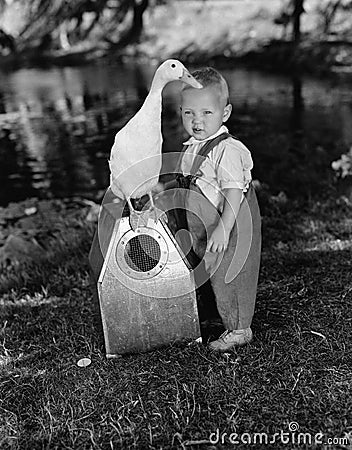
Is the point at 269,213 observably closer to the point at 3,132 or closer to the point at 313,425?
the point at 313,425

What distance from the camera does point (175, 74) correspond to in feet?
9.09

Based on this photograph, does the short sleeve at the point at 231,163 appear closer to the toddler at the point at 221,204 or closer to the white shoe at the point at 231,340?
the toddler at the point at 221,204

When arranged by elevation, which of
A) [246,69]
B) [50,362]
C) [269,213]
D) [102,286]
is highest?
[102,286]

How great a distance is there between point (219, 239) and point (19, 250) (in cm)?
272

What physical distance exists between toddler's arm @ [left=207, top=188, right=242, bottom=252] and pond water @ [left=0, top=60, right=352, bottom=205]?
283cm

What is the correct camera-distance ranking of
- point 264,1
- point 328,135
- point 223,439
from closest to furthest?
point 223,439 < point 328,135 < point 264,1

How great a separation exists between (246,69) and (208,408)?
13026 mm

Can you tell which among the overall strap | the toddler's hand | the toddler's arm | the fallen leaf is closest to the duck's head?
the overall strap

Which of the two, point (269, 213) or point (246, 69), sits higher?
point (269, 213)

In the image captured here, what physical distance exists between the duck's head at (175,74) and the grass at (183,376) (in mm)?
1207

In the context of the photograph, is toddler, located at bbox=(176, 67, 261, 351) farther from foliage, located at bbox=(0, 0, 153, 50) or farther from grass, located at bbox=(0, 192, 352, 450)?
foliage, located at bbox=(0, 0, 153, 50)

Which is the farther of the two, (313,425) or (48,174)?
(48,174)

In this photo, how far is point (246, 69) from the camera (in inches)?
583

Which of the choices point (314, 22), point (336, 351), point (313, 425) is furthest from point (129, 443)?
point (314, 22)
